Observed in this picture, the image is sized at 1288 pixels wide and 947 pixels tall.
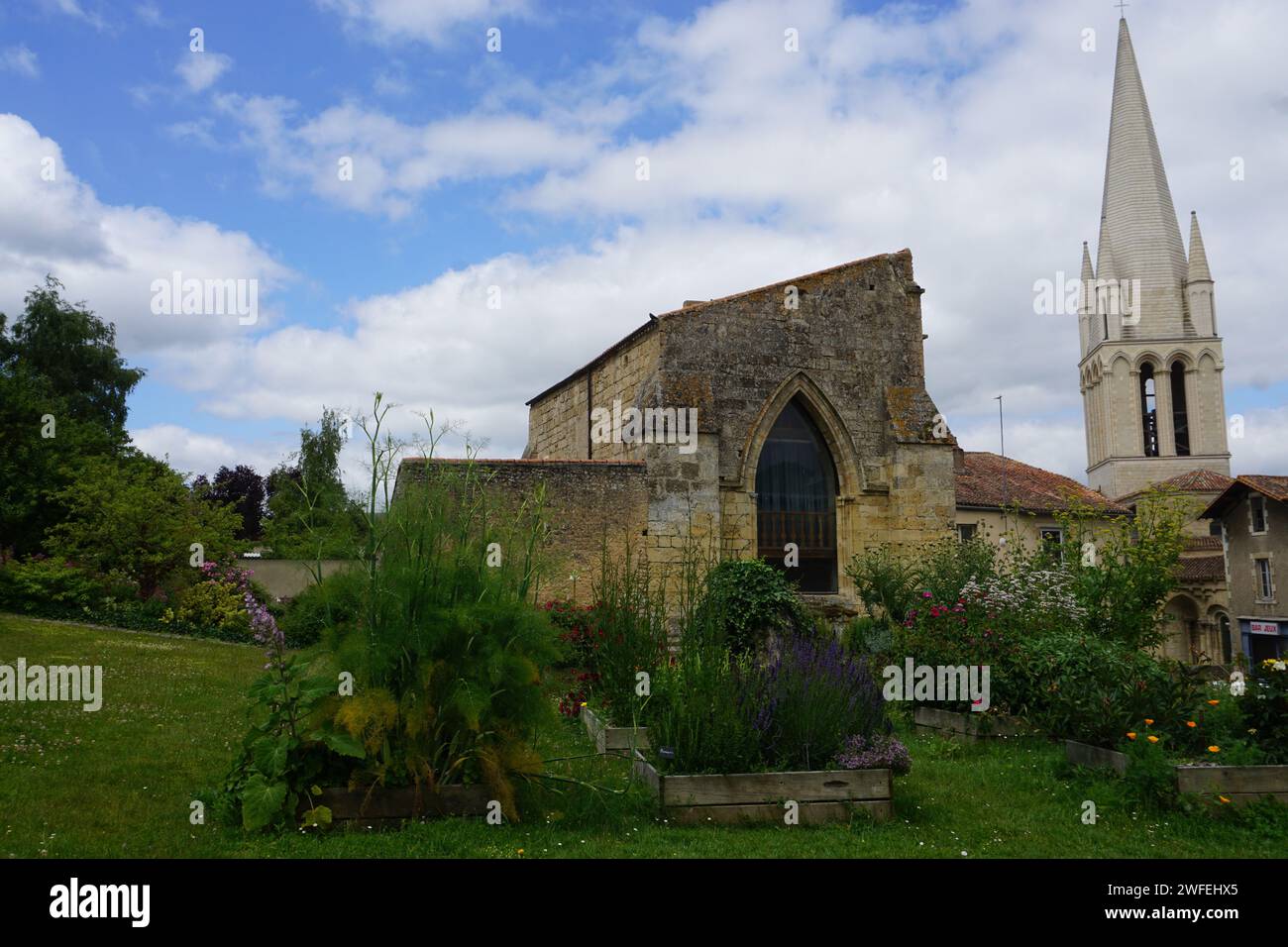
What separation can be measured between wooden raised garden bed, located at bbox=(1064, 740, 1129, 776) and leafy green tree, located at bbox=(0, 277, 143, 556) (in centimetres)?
2032

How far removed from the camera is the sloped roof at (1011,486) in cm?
3594

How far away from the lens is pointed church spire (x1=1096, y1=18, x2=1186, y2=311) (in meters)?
56.6

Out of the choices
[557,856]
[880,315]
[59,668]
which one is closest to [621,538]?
[880,315]

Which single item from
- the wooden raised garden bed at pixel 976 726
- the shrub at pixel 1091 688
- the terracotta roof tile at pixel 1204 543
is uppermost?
A: the terracotta roof tile at pixel 1204 543

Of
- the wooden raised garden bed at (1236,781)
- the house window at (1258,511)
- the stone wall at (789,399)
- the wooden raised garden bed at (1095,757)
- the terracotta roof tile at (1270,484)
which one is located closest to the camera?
the wooden raised garden bed at (1236,781)

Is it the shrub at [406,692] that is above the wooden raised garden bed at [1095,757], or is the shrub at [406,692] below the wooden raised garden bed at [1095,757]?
above

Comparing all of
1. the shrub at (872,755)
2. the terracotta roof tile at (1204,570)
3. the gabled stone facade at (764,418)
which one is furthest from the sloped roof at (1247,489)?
the shrub at (872,755)

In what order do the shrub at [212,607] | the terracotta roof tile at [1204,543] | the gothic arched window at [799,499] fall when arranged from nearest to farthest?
the gothic arched window at [799,499], the shrub at [212,607], the terracotta roof tile at [1204,543]

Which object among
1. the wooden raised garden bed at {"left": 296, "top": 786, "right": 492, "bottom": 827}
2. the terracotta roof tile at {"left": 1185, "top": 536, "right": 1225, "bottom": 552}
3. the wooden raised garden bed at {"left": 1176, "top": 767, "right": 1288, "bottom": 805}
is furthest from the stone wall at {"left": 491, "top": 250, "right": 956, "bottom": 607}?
the terracotta roof tile at {"left": 1185, "top": 536, "right": 1225, "bottom": 552}

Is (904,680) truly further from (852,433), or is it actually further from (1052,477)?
(1052,477)

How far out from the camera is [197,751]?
26.9 feet

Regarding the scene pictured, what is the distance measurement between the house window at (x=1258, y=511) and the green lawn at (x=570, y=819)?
30528 millimetres

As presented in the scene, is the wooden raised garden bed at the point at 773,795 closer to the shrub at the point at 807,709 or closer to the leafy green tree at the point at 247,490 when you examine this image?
the shrub at the point at 807,709
